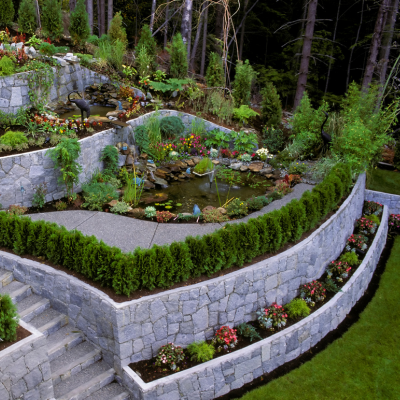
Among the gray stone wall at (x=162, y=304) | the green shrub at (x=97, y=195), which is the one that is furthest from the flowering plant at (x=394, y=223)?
the green shrub at (x=97, y=195)

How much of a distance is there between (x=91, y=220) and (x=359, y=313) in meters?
4.90

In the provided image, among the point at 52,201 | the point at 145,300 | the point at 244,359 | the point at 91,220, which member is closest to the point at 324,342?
the point at 244,359

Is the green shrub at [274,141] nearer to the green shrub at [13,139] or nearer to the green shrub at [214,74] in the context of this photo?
the green shrub at [214,74]

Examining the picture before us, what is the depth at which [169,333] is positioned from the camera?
16.2ft

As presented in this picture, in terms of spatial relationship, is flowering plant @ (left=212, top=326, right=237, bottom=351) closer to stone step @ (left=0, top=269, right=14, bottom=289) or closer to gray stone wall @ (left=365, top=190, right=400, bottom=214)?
stone step @ (left=0, top=269, right=14, bottom=289)

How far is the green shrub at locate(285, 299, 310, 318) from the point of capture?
5.80 meters

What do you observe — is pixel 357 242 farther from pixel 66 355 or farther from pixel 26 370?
pixel 26 370

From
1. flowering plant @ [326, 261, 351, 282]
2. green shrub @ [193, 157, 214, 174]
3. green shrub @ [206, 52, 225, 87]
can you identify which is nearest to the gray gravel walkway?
flowering plant @ [326, 261, 351, 282]

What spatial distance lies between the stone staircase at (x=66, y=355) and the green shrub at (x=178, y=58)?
27.3 feet

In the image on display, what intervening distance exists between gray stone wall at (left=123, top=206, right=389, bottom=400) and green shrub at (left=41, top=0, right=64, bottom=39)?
10329 millimetres

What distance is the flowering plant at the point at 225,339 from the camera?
5152 mm

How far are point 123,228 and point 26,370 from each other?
9.06 feet

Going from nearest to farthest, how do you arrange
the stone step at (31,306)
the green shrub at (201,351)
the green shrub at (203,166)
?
the green shrub at (201,351) → the stone step at (31,306) → the green shrub at (203,166)

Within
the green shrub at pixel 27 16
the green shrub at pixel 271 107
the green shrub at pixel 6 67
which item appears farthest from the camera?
the green shrub at pixel 27 16
